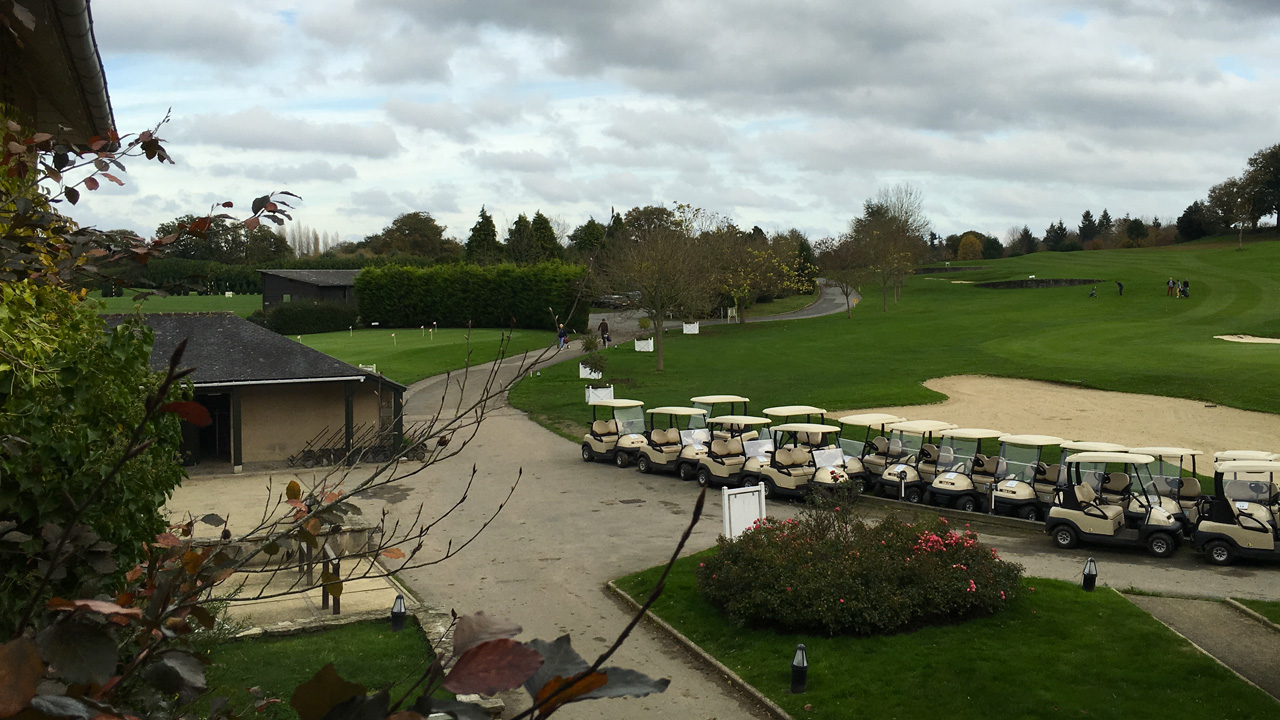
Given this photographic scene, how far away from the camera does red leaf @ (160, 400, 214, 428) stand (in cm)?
214

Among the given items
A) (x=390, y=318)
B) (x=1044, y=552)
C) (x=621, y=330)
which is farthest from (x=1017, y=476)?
(x=390, y=318)

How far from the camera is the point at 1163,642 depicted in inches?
444

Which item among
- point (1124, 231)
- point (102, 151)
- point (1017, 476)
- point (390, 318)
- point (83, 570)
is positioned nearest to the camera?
point (83, 570)

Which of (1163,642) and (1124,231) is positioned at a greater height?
(1124,231)

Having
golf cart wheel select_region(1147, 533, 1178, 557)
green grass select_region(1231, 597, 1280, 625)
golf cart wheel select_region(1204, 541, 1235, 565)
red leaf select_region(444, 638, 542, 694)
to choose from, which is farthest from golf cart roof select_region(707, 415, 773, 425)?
red leaf select_region(444, 638, 542, 694)

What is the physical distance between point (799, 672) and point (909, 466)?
10827 millimetres

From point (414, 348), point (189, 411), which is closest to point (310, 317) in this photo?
point (414, 348)

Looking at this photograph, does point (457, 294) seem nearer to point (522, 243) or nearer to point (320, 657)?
point (522, 243)

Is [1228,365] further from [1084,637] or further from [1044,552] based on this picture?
[1084,637]

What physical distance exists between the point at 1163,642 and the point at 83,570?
1154 centimetres

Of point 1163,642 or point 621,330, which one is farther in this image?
point 621,330

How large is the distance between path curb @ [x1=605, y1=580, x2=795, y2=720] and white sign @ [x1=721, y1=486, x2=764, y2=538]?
204cm

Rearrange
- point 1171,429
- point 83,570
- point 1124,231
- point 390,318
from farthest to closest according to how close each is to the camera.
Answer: point 1124,231
point 390,318
point 1171,429
point 83,570

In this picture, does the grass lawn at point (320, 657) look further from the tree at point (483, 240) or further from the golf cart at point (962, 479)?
the tree at point (483, 240)
